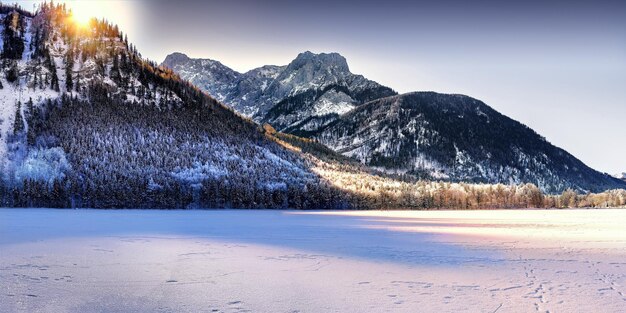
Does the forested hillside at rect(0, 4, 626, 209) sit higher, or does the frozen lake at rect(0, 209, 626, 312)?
the forested hillside at rect(0, 4, 626, 209)

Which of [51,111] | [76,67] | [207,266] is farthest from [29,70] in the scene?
[207,266]

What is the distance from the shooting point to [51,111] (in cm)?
15350

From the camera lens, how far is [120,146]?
474ft

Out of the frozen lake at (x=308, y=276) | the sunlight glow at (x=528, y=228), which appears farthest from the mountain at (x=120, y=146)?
the frozen lake at (x=308, y=276)

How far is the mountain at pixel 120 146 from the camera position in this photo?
4759 inches

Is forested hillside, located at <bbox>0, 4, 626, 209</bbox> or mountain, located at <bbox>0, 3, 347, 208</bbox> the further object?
forested hillside, located at <bbox>0, 4, 626, 209</bbox>

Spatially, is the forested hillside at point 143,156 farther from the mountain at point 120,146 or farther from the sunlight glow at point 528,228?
the sunlight glow at point 528,228

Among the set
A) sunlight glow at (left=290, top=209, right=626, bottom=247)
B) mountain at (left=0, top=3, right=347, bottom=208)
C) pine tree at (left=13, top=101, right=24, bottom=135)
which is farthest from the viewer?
pine tree at (left=13, top=101, right=24, bottom=135)

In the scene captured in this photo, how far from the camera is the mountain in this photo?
121 meters

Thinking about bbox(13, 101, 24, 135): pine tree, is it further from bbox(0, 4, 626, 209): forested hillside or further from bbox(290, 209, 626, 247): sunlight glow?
bbox(290, 209, 626, 247): sunlight glow

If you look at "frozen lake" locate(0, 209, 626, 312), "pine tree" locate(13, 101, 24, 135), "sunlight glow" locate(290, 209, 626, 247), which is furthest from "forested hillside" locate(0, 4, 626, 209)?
"frozen lake" locate(0, 209, 626, 312)

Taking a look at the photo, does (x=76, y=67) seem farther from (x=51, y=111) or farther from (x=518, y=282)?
(x=518, y=282)

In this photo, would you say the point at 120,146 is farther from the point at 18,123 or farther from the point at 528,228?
the point at 528,228

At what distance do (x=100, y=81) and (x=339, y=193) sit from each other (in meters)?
107
